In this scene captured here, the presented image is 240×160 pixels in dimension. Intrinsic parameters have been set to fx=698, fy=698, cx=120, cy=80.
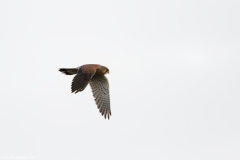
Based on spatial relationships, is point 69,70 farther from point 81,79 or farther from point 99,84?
point 81,79

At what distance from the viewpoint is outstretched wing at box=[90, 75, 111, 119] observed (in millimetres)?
28703

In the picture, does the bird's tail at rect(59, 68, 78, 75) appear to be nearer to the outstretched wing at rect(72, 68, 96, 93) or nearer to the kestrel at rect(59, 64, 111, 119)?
the kestrel at rect(59, 64, 111, 119)

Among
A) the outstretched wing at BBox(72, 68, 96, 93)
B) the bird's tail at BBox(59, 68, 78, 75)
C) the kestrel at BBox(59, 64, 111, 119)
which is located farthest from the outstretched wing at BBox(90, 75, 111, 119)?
the outstretched wing at BBox(72, 68, 96, 93)

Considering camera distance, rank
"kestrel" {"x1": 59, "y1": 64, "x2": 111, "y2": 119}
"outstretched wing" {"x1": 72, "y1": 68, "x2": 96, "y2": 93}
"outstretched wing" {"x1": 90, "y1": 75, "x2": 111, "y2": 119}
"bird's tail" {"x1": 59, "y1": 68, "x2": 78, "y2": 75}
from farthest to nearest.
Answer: "bird's tail" {"x1": 59, "y1": 68, "x2": 78, "y2": 75} → "outstretched wing" {"x1": 90, "y1": 75, "x2": 111, "y2": 119} → "kestrel" {"x1": 59, "y1": 64, "x2": 111, "y2": 119} → "outstretched wing" {"x1": 72, "y1": 68, "x2": 96, "y2": 93}

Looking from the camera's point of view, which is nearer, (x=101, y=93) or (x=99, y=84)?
(x=101, y=93)

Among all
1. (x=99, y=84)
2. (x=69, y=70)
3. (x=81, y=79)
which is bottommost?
(x=81, y=79)

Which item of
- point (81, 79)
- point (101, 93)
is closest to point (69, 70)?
point (101, 93)

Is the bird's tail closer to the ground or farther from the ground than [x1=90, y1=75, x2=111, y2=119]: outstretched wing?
farther from the ground

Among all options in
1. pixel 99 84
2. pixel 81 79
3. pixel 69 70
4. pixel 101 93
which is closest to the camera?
pixel 81 79

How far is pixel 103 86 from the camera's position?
29281 mm

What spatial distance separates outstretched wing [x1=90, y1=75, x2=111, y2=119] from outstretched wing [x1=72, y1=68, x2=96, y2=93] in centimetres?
166

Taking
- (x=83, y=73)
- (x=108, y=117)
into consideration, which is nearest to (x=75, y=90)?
(x=83, y=73)

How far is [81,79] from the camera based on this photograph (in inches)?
1044

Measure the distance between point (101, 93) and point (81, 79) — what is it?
269cm
